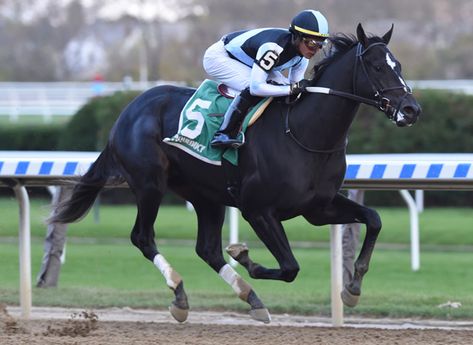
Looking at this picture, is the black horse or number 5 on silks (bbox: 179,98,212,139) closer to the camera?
the black horse

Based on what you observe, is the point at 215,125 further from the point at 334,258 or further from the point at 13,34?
the point at 13,34

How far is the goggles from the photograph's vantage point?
20.7 feet

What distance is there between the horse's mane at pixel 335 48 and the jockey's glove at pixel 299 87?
0.07 metres

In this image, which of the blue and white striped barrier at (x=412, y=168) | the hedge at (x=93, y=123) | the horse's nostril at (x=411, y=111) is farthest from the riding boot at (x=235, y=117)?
the hedge at (x=93, y=123)

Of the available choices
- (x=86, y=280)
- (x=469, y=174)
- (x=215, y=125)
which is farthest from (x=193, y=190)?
(x=86, y=280)

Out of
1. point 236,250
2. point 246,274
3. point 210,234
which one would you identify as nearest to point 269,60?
point 236,250

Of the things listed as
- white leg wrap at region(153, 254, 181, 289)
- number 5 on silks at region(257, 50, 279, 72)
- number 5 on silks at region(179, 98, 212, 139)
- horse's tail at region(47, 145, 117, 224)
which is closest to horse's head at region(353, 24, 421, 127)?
number 5 on silks at region(257, 50, 279, 72)

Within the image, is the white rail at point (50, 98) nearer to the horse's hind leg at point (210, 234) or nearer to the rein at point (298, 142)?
the horse's hind leg at point (210, 234)

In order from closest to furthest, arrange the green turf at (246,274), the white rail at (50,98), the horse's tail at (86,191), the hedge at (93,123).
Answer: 1. the horse's tail at (86,191)
2. the green turf at (246,274)
3. the hedge at (93,123)
4. the white rail at (50,98)

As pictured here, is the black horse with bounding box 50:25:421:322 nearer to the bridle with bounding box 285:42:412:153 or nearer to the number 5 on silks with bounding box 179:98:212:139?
the bridle with bounding box 285:42:412:153

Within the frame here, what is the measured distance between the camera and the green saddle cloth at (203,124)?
21.7 ft

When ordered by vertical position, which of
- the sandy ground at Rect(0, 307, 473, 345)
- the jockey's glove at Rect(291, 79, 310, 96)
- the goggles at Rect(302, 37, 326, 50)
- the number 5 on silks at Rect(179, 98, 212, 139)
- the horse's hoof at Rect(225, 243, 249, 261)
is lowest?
the sandy ground at Rect(0, 307, 473, 345)

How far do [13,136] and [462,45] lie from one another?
25.0 metres

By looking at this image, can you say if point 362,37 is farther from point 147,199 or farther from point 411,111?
point 147,199
